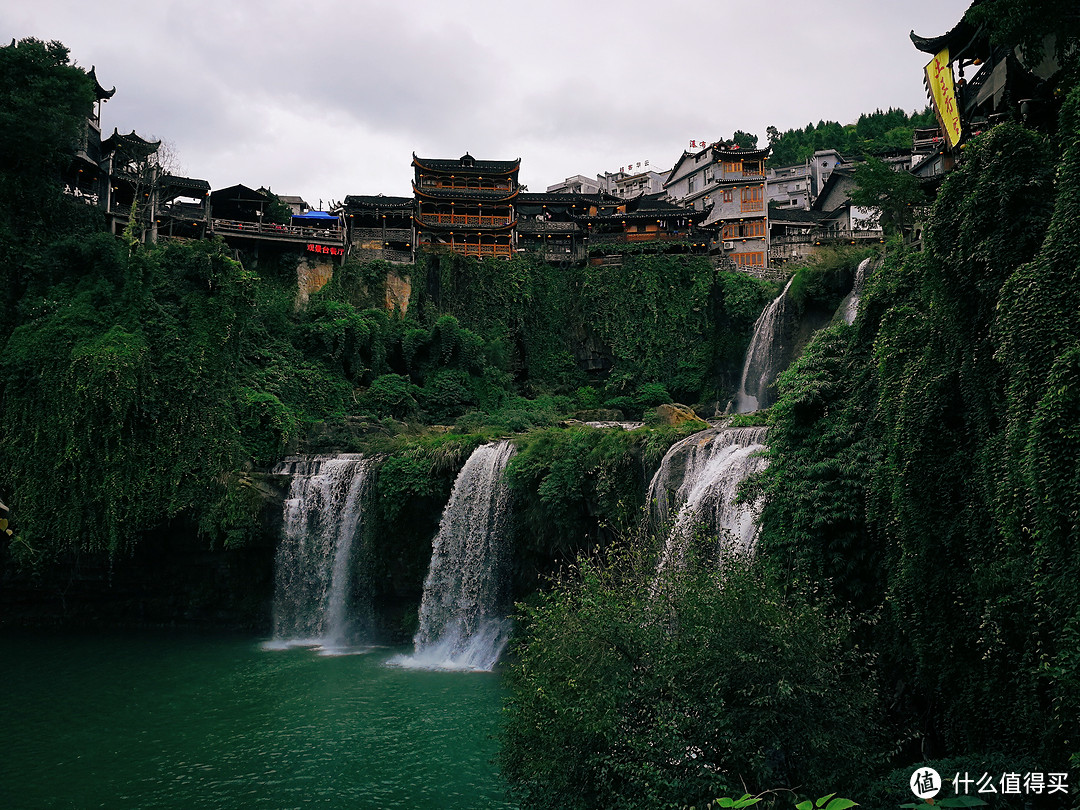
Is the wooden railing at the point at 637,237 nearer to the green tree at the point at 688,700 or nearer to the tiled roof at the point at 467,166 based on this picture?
the tiled roof at the point at 467,166

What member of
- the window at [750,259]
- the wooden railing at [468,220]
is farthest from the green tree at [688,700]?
the window at [750,259]

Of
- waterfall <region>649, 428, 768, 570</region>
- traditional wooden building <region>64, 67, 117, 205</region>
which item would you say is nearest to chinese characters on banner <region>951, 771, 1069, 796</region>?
waterfall <region>649, 428, 768, 570</region>

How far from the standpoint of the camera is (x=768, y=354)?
104ft

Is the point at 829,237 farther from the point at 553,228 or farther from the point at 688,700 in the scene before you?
the point at 688,700

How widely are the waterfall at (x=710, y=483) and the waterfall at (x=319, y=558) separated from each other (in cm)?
1139

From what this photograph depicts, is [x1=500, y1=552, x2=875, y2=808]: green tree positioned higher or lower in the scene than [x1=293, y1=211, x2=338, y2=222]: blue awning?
lower

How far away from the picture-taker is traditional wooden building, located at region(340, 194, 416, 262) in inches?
1688

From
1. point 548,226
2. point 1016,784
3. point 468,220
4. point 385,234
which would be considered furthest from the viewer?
point 548,226

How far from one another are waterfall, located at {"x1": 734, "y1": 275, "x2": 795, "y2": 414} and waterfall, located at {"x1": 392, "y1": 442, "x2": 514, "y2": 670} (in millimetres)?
12609

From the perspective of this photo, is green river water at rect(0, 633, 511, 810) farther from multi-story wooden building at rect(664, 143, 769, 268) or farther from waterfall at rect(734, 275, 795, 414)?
multi-story wooden building at rect(664, 143, 769, 268)

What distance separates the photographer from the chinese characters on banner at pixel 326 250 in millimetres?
41469

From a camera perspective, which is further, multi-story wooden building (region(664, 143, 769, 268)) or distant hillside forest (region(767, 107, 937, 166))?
distant hillside forest (region(767, 107, 937, 166))

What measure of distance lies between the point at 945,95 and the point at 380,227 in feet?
111

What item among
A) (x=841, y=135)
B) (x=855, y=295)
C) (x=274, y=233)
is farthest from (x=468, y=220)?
(x=841, y=135)
